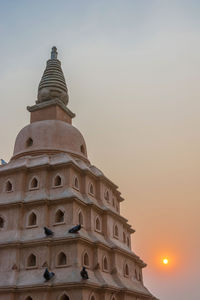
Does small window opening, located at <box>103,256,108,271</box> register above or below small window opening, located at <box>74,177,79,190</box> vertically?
below

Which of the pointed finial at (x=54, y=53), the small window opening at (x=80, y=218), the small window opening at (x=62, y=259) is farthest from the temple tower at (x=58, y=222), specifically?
the pointed finial at (x=54, y=53)

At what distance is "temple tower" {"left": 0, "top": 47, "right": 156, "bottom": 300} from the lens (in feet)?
70.4

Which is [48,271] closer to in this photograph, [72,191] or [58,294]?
[58,294]

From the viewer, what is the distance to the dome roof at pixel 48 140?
94.0 ft

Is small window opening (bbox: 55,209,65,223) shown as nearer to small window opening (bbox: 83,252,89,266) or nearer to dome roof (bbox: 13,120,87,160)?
small window opening (bbox: 83,252,89,266)

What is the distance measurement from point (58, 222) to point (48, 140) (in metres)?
7.85

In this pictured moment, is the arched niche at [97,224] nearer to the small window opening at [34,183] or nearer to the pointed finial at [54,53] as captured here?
the small window opening at [34,183]

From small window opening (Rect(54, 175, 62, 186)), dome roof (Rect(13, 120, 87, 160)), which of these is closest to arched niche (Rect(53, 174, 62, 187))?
small window opening (Rect(54, 175, 62, 186))

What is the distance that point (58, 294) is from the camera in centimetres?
2069

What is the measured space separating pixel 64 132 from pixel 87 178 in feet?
15.9

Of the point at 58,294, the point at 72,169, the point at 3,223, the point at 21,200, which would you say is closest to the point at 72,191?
the point at 72,169

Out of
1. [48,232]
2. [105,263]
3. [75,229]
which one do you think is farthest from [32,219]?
[105,263]

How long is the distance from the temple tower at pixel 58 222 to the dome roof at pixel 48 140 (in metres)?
0.08

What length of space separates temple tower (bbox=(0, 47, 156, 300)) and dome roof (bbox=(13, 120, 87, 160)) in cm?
8
